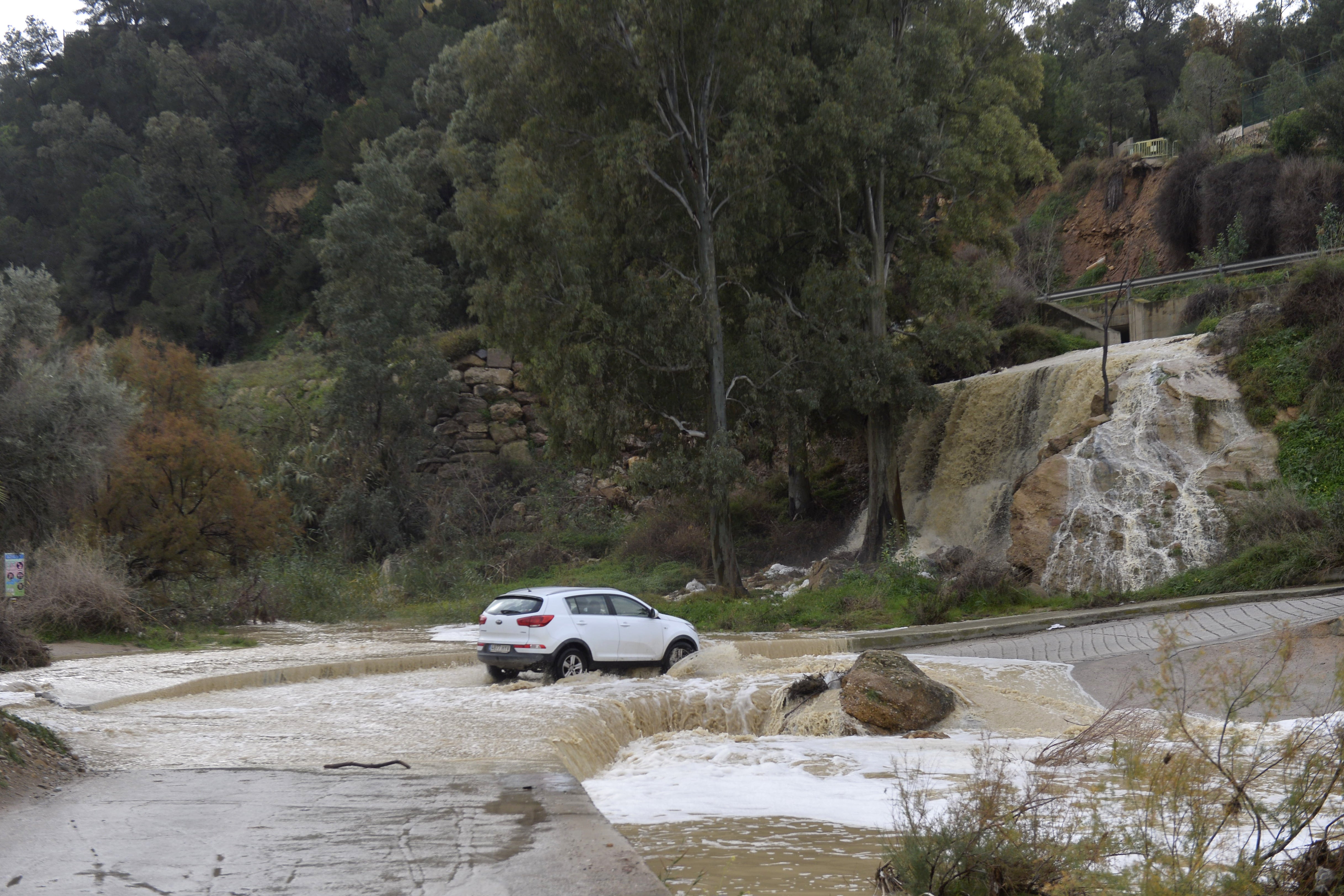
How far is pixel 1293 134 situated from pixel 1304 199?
578cm

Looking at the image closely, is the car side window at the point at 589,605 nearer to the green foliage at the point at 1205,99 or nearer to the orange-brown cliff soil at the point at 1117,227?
the orange-brown cliff soil at the point at 1117,227

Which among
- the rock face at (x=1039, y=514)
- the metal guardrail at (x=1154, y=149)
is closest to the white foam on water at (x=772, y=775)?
the rock face at (x=1039, y=514)

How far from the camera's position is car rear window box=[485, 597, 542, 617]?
14094mm

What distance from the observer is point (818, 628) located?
1986 cm

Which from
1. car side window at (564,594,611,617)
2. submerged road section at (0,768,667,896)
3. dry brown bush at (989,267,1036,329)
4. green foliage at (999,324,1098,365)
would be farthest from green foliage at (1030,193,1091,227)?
submerged road section at (0,768,667,896)

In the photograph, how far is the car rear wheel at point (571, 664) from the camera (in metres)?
13.9

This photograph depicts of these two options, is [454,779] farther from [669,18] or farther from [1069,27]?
[1069,27]

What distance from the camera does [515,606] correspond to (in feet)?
46.9

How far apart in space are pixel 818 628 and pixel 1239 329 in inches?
494

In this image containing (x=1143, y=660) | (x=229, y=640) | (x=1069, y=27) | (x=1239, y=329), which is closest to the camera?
(x=1143, y=660)

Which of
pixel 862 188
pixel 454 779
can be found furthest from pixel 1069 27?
pixel 454 779

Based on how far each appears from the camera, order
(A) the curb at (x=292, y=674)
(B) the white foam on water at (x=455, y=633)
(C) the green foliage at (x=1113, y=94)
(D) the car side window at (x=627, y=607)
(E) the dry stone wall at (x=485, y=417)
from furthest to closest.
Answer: (C) the green foliage at (x=1113, y=94) < (E) the dry stone wall at (x=485, y=417) < (B) the white foam on water at (x=455, y=633) < (D) the car side window at (x=627, y=607) < (A) the curb at (x=292, y=674)

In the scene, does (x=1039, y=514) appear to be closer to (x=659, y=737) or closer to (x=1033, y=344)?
(x=1033, y=344)

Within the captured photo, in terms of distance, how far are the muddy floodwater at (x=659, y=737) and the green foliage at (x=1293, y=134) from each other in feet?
121
